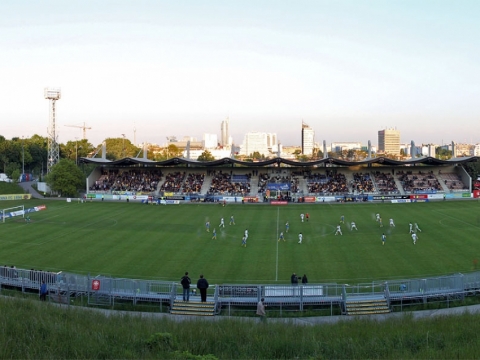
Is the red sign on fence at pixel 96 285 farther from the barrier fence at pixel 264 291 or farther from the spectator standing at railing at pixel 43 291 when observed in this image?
the spectator standing at railing at pixel 43 291

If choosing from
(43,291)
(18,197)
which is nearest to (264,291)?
(43,291)

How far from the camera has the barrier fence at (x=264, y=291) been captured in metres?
19.1

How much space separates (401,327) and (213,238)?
75.5 feet

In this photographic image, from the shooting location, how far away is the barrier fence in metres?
19.1

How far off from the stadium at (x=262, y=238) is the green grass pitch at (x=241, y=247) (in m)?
0.13

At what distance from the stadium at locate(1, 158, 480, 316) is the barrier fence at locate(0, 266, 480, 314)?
60 millimetres

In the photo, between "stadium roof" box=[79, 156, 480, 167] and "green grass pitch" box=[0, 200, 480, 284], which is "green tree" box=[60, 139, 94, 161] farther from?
"green grass pitch" box=[0, 200, 480, 284]

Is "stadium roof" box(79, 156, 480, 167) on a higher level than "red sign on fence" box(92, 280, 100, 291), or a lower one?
higher

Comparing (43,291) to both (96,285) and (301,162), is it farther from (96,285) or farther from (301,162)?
(301,162)

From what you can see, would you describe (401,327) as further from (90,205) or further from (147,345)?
(90,205)

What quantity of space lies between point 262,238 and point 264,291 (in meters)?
16.5

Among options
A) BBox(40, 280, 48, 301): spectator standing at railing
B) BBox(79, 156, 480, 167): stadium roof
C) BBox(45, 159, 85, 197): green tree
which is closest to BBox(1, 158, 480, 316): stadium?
BBox(79, 156, 480, 167): stadium roof

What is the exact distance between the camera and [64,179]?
67562 millimetres

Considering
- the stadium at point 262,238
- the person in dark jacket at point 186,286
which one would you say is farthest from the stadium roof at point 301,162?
the person in dark jacket at point 186,286
